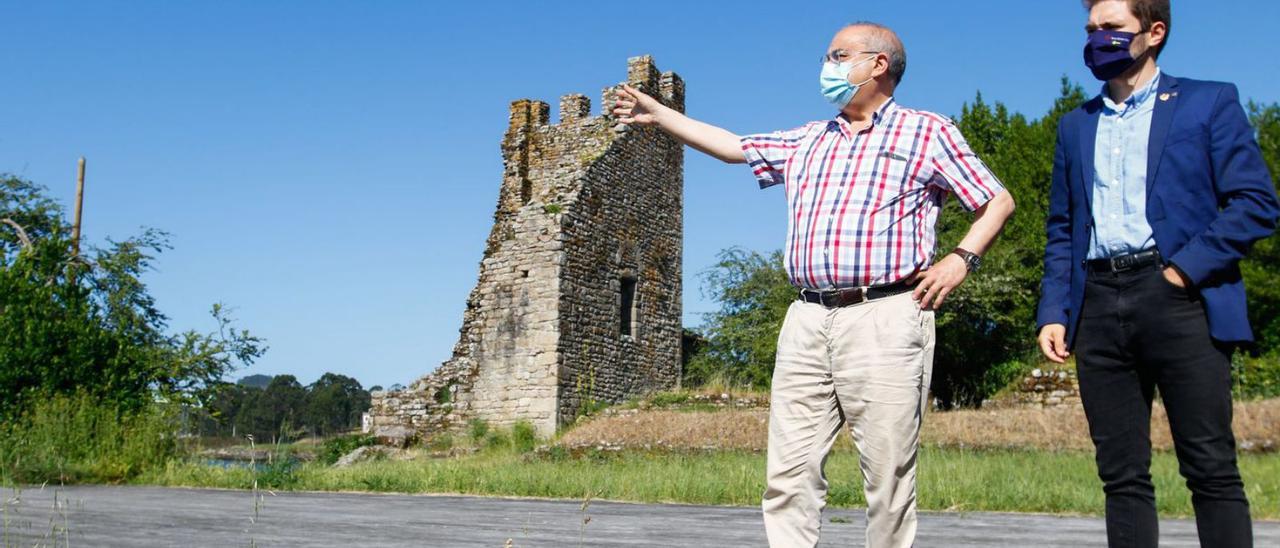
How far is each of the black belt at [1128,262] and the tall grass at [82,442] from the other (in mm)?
9762

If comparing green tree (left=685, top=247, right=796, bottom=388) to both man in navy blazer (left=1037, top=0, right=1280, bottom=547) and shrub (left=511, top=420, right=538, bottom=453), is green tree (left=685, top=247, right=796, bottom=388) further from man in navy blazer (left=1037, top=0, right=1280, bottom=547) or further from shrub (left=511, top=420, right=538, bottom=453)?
man in navy blazer (left=1037, top=0, right=1280, bottom=547)

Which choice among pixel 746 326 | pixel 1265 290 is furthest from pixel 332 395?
pixel 1265 290

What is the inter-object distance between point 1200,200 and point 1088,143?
384 millimetres

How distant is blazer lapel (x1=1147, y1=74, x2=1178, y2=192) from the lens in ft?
10.2

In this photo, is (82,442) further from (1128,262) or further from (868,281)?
(1128,262)

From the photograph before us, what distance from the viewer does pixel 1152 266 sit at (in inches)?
119

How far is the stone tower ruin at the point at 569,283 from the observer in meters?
20.3

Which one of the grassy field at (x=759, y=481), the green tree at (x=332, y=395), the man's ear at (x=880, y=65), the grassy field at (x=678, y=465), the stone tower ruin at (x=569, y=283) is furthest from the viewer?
the green tree at (x=332, y=395)

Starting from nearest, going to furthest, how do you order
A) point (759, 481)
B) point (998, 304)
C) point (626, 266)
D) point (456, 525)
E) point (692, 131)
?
point (692, 131) < point (456, 525) < point (759, 481) < point (626, 266) < point (998, 304)

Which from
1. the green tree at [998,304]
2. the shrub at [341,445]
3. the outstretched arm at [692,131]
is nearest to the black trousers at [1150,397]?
the outstretched arm at [692,131]

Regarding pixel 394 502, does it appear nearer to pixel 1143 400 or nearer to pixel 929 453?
pixel 1143 400

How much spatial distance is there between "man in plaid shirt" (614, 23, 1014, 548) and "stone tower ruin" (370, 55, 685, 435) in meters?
16.6

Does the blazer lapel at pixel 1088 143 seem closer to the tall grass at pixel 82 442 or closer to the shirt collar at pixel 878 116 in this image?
the shirt collar at pixel 878 116

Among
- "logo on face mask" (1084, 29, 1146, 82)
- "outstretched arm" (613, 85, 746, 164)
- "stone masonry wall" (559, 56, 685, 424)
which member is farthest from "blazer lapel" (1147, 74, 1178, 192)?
"stone masonry wall" (559, 56, 685, 424)
